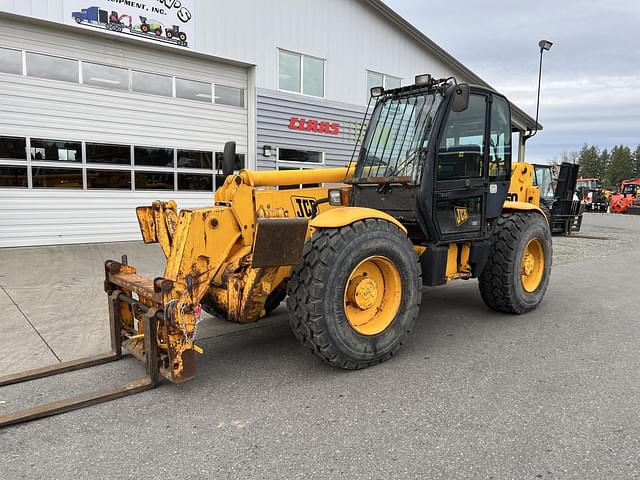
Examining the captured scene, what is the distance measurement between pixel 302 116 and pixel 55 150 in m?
6.51

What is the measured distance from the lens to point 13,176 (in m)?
10.1

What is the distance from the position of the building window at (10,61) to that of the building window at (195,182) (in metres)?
4.06

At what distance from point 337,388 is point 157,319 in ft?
4.79

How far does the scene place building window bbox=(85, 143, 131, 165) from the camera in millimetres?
10969

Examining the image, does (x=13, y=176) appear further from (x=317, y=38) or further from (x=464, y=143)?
(x=464, y=143)

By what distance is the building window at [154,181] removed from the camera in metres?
11.7

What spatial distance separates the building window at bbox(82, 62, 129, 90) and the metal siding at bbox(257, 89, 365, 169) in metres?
3.44

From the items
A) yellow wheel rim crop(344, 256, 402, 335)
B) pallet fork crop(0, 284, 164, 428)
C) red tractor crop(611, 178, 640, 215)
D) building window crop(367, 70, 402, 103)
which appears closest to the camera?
pallet fork crop(0, 284, 164, 428)

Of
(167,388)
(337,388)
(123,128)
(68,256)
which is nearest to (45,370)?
(167,388)

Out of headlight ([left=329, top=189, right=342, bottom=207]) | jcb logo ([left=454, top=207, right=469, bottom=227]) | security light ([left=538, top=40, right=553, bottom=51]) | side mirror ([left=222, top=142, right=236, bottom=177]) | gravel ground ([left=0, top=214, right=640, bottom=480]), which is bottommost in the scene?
gravel ground ([left=0, top=214, right=640, bottom=480])

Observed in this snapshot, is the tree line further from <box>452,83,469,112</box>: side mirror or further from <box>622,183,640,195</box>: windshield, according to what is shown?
<box>452,83,469,112</box>: side mirror

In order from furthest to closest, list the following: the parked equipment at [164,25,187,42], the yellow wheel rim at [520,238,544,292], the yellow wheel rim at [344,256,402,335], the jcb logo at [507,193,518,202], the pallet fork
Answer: the parked equipment at [164,25,187,42], the jcb logo at [507,193,518,202], the yellow wheel rim at [520,238,544,292], the yellow wheel rim at [344,256,402,335], the pallet fork

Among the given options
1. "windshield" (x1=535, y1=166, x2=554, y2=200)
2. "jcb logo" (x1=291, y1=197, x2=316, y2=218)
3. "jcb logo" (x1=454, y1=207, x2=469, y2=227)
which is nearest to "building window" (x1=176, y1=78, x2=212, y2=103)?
"jcb logo" (x1=291, y1=197, x2=316, y2=218)

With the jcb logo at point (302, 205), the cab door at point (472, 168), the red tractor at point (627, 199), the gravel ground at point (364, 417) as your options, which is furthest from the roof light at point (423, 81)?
the red tractor at point (627, 199)
